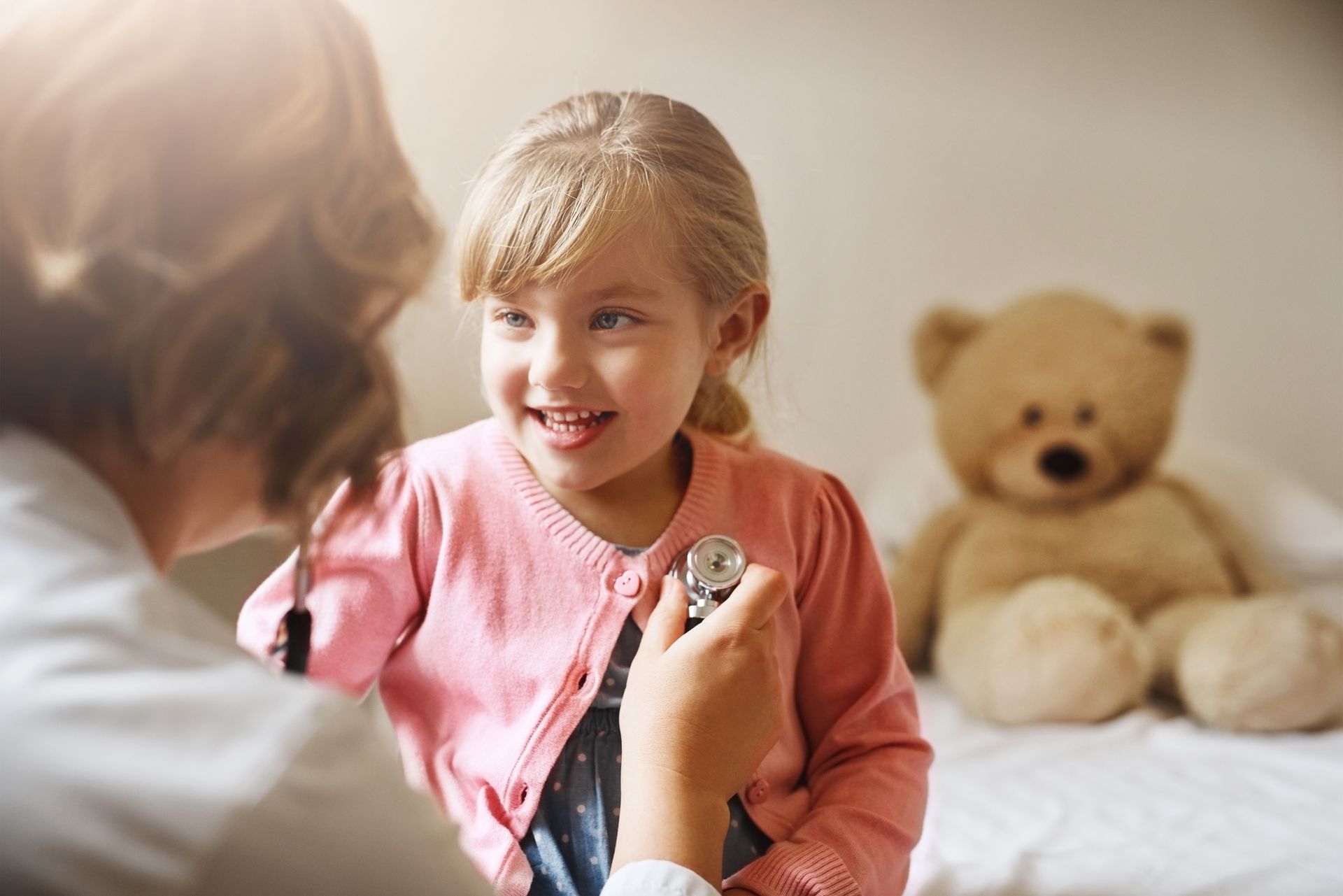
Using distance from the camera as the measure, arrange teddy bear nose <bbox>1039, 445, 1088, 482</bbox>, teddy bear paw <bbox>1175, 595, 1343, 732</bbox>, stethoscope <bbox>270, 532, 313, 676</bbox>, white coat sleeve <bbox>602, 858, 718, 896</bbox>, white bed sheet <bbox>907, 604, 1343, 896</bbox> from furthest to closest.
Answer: teddy bear nose <bbox>1039, 445, 1088, 482</bbox>
teddy bear paw <bbox>1175, 595, 1343, 732</bbox>
white bed sheet <bbox>907, 604, 1343, 896</bbox>
stethoscope <bbox>270, 532, 313, 676</bbox>
white coat sleeve <bbox>602, 858, 718, 896</bbox>

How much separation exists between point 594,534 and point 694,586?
0.11 metres

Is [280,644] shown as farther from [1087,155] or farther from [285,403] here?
[1087,155]

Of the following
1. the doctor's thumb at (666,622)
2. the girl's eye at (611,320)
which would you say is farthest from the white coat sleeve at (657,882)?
the girl's eye at (611,320)

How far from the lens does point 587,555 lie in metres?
0.83

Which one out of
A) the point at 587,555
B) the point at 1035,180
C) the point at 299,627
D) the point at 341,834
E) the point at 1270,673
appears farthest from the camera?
the point at 1035,180

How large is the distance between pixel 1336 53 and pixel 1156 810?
4.60ft

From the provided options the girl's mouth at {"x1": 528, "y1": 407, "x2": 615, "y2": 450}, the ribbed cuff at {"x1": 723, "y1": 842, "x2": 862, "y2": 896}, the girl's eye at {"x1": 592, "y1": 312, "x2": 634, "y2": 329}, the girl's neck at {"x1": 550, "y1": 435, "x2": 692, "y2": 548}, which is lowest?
the ribbed cuff at {"x1": 723, "y1": 842, "x2": 862, "y2": 896}

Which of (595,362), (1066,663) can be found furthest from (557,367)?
(1066,663)

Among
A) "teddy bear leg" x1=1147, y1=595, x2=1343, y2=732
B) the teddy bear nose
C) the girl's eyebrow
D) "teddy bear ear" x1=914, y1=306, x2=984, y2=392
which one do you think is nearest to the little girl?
the girl's eyebrow

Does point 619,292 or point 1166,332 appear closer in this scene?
point 619,292

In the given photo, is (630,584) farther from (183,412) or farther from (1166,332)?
(1166,332)

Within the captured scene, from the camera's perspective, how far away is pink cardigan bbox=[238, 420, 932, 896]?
789 millimetres

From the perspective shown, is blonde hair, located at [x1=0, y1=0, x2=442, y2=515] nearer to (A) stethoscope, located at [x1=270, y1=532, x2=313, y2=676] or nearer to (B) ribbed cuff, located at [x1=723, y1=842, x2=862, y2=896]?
(A) stethoscope, located at [x1=270, y1=532, x2=313, y2=676]

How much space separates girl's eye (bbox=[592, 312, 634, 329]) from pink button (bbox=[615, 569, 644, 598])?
0.57 ft
